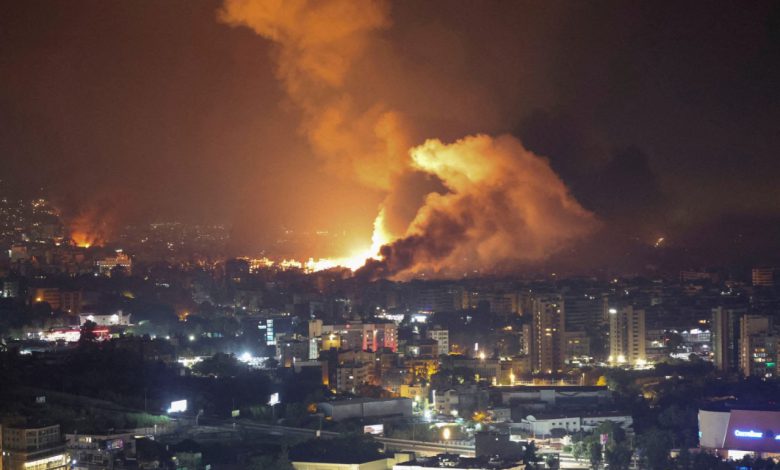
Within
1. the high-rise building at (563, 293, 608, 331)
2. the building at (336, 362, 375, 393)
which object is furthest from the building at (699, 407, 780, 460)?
the high-rise building at (563, 293, 608, 331)

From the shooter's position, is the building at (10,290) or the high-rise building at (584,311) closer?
the high-rise building at (584,311)

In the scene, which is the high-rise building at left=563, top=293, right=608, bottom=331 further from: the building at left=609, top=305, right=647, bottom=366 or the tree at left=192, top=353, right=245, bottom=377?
the tree at left=192, top=353, right=245, bottom=377

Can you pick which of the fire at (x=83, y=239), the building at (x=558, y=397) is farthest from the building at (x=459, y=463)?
the fire at (x=83, y=239)

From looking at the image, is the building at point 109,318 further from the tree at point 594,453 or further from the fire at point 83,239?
the tree at point 594,453

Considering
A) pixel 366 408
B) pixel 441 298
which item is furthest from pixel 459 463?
pixel 441 298

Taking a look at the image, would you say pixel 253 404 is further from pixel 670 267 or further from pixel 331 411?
pixel 670 267

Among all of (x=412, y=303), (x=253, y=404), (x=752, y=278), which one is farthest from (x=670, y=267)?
(x=253, y=404)
